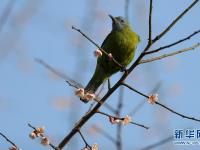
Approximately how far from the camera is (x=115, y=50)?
5.39 metres

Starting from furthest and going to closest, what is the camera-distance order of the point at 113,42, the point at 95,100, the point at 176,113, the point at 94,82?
the point at 113,42 → the point at 94,82 → the point at 95,100 → the point at 176,113

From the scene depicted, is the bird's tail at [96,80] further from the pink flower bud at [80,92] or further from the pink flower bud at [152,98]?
the pink flower bud at [152,98]

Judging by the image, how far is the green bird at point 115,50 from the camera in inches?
198

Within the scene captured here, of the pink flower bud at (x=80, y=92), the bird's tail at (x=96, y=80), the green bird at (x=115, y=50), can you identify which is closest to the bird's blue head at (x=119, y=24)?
the green bird at (x=115, y=50)

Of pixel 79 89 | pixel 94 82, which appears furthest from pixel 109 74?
pixel 79 89

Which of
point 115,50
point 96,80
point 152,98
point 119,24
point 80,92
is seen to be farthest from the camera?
point 119,24

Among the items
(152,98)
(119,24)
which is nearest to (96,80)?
(119,24)

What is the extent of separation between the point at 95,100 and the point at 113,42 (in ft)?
8.27

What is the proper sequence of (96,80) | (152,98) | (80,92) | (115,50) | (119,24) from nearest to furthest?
(152,98) < (80,92) < (96,80) < (115,50) < (119,24)

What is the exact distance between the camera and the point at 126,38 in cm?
566

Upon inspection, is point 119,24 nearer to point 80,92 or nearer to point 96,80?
point 96,80

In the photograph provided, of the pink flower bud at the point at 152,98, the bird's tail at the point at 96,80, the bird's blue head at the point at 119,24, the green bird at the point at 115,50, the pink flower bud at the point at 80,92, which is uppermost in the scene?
the bird's blue head at the point at 119,24

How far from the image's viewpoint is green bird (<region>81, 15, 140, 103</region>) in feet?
16.5

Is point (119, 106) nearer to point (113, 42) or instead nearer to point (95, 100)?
point (95, 100)
